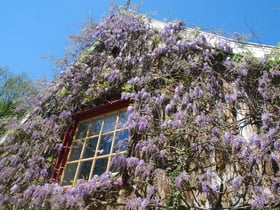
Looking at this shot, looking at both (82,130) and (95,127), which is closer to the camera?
(95,127)

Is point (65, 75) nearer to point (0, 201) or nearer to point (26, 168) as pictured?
point (26, 168)

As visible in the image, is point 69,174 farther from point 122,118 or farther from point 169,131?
point 169,131

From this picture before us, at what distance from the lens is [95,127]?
469 cm

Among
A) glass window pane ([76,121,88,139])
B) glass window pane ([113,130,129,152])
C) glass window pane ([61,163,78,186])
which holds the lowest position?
glass window pane ([61,163,78,186])

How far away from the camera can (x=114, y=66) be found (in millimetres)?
5078

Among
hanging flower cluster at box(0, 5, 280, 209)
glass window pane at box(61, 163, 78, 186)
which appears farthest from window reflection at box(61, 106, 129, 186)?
hanging flower cluster at box(0, 5, 280, 209)

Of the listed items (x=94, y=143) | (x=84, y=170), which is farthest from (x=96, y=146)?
(x=84, y=170)

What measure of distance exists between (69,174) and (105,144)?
748mm

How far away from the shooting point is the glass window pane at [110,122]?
441cm

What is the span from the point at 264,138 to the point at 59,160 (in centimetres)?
307

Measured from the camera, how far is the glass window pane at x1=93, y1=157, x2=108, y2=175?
4.03 meters

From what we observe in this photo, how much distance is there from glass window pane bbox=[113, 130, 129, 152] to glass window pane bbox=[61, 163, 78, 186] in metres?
0.80

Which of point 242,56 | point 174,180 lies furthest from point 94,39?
point 174,180

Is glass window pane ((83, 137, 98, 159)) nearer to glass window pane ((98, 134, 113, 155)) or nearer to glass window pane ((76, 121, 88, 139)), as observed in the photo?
glass window pane ((98, 134, 113, 155))
